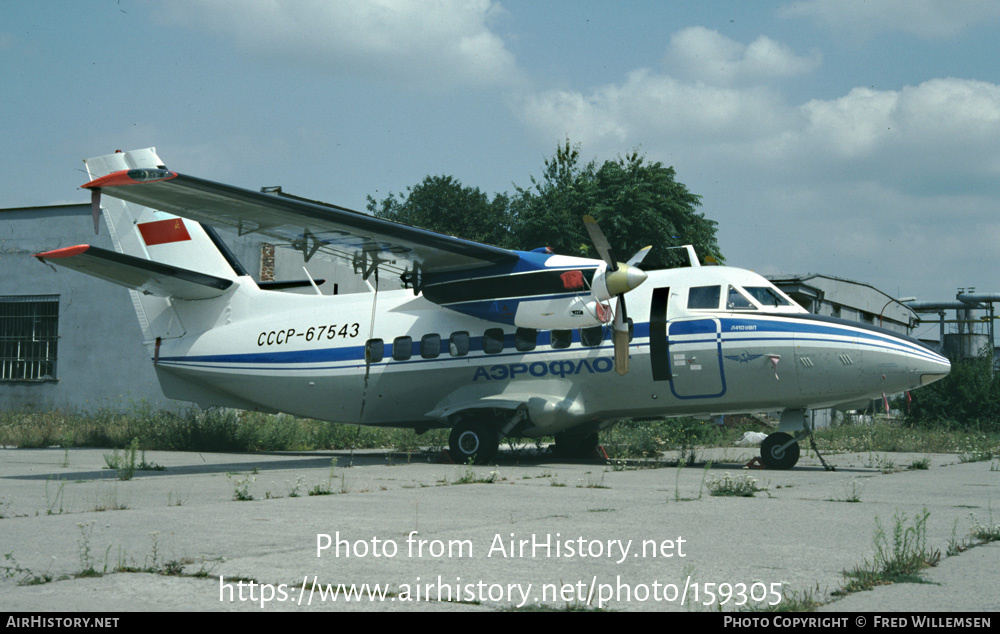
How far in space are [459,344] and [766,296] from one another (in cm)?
538

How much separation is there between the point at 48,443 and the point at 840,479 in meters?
16.7

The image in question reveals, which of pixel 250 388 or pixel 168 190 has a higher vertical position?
pixel 168 190

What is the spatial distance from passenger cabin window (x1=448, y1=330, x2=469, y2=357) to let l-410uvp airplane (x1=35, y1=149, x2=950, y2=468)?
27 mm

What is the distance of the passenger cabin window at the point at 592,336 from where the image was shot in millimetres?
14945

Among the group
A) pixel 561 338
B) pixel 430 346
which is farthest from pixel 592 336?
pixel 430 346

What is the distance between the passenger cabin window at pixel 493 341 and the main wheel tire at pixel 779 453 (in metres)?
4.74

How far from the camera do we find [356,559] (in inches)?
231

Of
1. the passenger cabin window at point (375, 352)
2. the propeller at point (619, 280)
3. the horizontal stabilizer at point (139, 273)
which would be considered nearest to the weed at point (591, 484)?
the propeller at point (619, 280)

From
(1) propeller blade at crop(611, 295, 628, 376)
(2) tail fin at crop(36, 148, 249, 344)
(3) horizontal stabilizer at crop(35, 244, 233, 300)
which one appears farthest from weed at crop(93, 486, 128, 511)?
(2) tail fin at crop(36, 148, 249, 344)

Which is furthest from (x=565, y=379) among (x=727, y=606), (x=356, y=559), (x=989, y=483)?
(x=727, y=606)

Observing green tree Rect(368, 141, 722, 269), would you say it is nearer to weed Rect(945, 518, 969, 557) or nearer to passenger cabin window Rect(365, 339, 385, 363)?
passenger cabin window Rect(365, 339, 385, 363)

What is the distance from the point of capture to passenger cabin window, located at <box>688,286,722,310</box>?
14.5 m

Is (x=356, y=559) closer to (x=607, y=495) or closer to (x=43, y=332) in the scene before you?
(x=607, y=495)

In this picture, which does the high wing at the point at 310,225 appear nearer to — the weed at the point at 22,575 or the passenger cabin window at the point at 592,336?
the passenger cabin window at the point at 592,336
